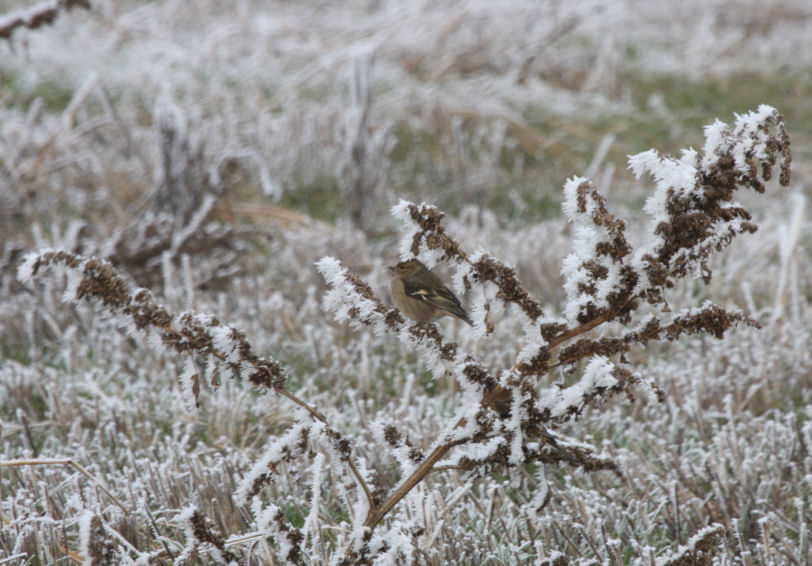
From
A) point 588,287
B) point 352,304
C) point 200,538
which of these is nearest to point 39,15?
point 352,304

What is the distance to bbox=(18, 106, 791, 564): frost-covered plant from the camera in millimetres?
1698

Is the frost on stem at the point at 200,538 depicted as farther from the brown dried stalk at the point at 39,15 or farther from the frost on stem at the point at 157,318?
the brown dried stalk at the point at 39,15

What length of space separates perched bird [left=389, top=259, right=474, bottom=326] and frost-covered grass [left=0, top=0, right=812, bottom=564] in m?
0.20

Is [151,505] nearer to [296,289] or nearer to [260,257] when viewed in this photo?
[296,289]

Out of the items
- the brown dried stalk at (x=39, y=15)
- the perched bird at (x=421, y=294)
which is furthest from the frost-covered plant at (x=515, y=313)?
the brown dried stalk at (x=39, y=15)

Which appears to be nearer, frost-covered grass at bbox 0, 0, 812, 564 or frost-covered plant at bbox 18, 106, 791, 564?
frost-covered plant at bbox 18, 106, 791, 564

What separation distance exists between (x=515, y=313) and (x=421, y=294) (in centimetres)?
Answer: 98

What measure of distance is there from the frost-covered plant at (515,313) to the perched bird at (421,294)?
2.75 ft

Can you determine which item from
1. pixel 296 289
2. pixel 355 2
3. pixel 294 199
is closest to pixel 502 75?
pixel 355 2

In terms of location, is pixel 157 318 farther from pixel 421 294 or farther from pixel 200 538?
pixel 421 294

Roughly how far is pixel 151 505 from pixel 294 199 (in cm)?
391

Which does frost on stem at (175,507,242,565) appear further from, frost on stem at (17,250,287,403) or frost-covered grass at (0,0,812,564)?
frost on stem at (17,250,287,403)

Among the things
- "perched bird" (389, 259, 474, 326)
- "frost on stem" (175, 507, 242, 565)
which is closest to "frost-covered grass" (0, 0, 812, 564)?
"frost on stem" (175, 507, 242, 565)

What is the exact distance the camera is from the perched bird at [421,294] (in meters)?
2.81
